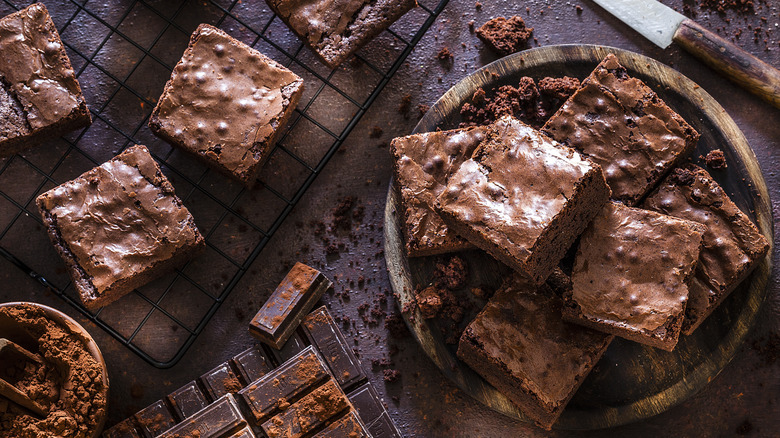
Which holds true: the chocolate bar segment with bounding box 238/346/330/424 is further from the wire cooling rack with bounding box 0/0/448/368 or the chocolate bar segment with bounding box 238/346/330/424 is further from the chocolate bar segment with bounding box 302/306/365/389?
the wire cooling rack with bounding box 0/0/448/368

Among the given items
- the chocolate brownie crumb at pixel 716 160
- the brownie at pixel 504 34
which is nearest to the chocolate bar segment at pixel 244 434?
the brownie at pixel 504 34

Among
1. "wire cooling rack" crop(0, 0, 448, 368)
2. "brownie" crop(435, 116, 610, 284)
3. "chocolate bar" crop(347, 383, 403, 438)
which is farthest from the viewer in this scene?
"wire cooling rack" crop(0, 0, 448, 368)

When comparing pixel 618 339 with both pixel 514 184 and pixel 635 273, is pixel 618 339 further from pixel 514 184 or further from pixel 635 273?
pixel 514 184

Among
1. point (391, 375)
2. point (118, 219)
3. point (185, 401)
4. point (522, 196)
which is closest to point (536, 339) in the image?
point (522, 196)

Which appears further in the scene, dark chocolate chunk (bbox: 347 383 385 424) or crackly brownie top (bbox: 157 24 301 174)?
dark chocolate chunk (bbox: 347 383 385 424)

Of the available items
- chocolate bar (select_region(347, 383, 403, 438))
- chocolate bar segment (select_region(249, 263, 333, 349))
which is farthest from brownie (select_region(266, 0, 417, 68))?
chocolate bar (select_region(347, 383, 403, 438))
